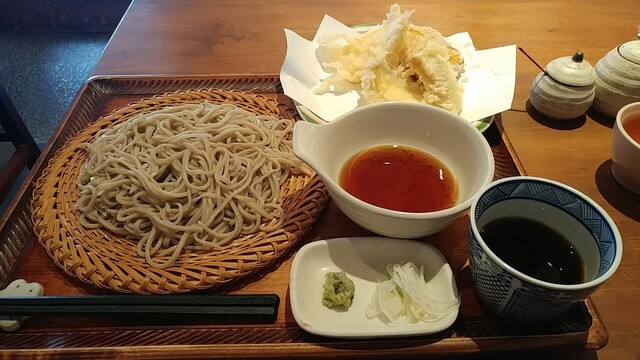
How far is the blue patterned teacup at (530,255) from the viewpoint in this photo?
2.86 feet

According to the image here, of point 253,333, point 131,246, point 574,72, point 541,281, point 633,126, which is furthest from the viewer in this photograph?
point 574,72

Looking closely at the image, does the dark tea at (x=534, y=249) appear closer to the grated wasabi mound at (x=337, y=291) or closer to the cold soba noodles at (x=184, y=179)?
the grated wasabi mound at (x=337, y=291)

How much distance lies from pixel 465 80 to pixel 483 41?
1.34 feet

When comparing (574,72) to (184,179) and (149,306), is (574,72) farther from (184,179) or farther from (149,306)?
(149,306)

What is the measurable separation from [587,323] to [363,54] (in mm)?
1131

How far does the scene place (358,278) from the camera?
43.9 inches

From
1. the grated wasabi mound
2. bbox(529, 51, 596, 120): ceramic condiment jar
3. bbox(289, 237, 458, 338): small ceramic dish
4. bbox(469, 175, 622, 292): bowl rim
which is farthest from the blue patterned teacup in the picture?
bbox(529, 51, 596, 120): ceramic condiment jar

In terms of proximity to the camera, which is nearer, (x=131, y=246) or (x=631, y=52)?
(x=131, y=246)

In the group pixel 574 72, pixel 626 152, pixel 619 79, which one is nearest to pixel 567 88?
pixel 574 72

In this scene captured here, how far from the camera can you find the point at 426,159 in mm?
1344

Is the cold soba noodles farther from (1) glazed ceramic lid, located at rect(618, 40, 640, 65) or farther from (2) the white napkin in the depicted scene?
(1) glazed ceramic lid, located at rect(618, 40, 640, 65)

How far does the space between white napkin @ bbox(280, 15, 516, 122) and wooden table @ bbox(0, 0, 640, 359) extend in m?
0.09

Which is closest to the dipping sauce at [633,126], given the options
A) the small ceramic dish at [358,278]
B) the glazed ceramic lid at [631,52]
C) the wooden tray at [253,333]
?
the glazed ceramic lid at [631,52]

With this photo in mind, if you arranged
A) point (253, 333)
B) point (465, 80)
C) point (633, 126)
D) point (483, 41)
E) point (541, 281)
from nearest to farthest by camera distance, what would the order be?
point (541, 281) < point (253, 333) < point (633, 126) < point (465, 80) < point (483, 41)
